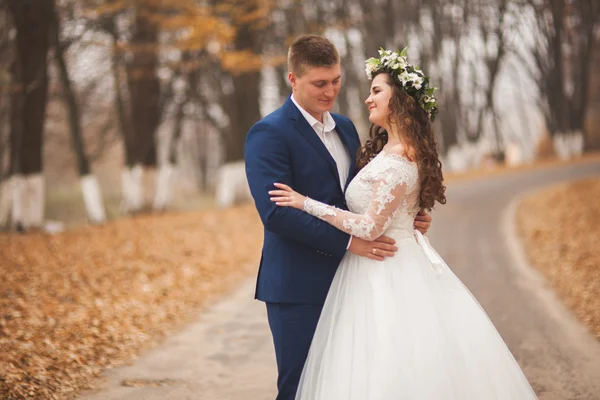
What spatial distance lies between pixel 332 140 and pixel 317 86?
1.38 feet

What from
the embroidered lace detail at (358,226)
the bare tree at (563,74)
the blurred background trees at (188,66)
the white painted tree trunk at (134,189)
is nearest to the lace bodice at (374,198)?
the embroidered lace detail at (358,226)

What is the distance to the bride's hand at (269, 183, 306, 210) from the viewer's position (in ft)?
11.1

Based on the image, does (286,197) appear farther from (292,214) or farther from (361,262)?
(361,262)

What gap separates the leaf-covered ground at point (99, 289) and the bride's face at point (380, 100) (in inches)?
138

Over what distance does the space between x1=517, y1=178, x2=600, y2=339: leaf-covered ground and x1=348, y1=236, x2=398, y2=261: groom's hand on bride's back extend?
12.8 feet

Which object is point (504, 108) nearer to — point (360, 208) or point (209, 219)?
point (209, 219)

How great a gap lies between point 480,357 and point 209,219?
13.4 m

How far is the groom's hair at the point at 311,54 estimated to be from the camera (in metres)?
3.50

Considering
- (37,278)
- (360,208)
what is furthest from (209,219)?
(360,208)

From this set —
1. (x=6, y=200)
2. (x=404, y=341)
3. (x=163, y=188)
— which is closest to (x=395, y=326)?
(x=404, y=341)

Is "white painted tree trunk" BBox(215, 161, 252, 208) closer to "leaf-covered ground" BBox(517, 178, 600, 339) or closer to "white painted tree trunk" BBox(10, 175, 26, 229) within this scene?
"white painted tree trunk" BBox(10, 175, 26, 229)

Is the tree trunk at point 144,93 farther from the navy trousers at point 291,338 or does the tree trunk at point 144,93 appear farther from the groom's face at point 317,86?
the navy trousers at point 291,338

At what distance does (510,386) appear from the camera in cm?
356

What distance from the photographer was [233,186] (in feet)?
63.7
